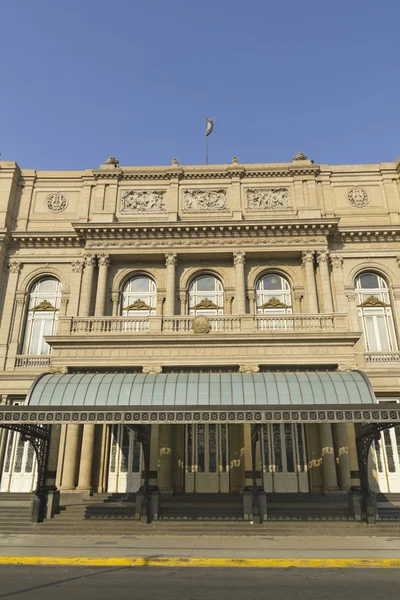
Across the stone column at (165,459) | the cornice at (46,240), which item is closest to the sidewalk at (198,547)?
the stone column at (165,459)

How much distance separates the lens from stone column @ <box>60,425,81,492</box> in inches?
802

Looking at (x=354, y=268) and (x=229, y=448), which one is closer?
(x=229, y=448)

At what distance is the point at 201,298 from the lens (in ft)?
85.7

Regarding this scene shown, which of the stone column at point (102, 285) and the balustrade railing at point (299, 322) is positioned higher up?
the stone column at point (102, 285)

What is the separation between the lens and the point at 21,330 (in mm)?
25625

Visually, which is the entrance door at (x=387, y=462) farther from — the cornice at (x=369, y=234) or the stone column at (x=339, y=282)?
the cornice at (x=369, y=234)

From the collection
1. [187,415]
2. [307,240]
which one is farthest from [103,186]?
[187,415]

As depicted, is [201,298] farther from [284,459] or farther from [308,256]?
[284,459]

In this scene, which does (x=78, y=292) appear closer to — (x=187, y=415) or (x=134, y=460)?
(x=134, y=460)

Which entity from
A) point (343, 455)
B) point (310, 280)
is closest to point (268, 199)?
point (310, 280)

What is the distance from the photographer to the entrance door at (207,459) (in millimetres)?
21516

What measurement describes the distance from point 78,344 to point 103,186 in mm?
11550

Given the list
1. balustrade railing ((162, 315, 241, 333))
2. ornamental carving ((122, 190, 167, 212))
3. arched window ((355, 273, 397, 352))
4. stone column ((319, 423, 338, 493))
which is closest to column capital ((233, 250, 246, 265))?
balustrade railing ((162, 315, 241, 333))

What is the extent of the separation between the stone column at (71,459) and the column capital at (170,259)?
10.1m
